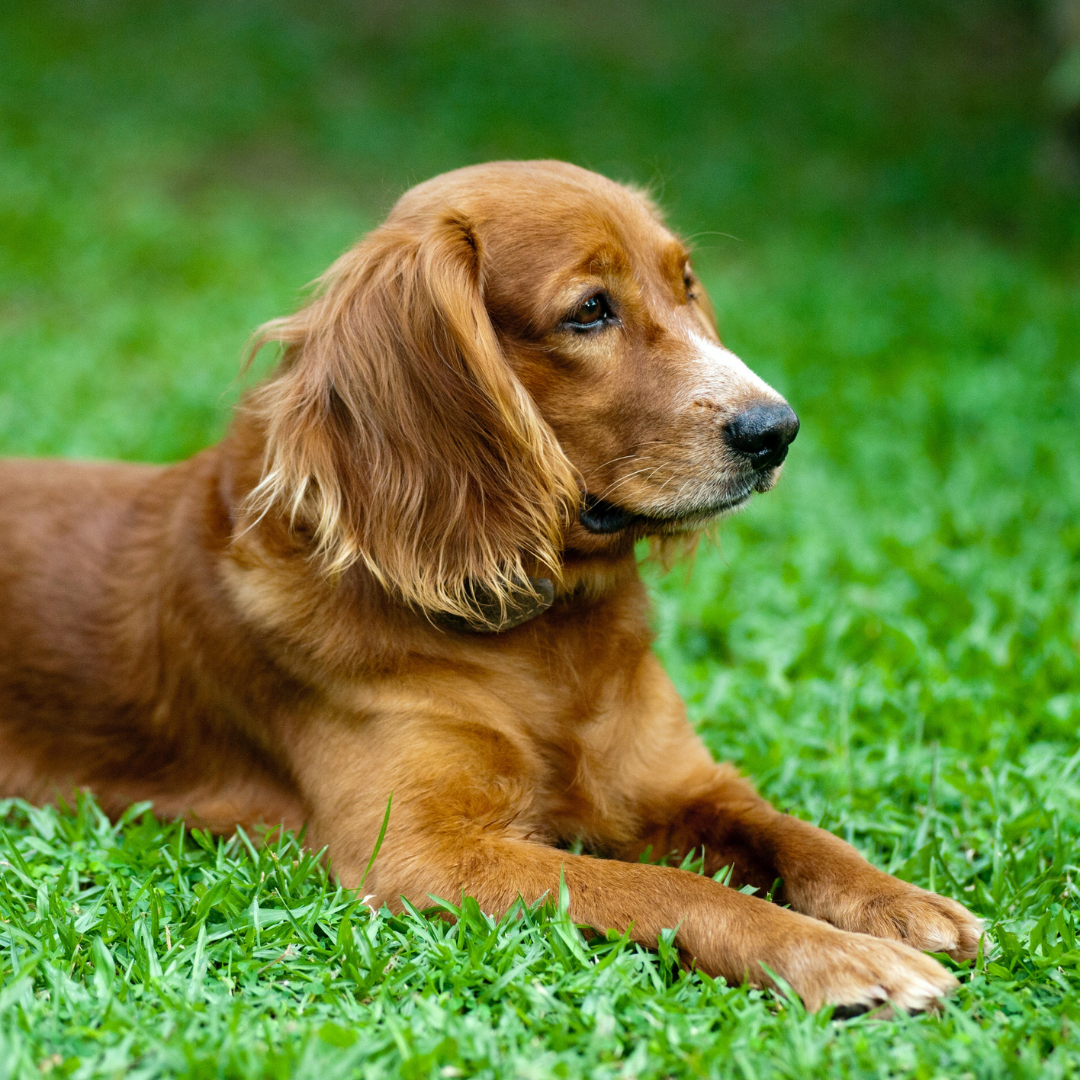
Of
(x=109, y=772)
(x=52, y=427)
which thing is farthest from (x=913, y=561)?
(x=52, y=427)

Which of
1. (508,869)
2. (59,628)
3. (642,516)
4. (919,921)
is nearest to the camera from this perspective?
(919,921)

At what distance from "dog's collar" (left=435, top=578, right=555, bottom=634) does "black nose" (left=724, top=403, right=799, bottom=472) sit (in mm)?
587

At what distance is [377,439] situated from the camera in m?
2.93

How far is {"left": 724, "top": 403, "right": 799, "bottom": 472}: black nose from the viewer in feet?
9.69

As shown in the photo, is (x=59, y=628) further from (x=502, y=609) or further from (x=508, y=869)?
(x=508, y=869)

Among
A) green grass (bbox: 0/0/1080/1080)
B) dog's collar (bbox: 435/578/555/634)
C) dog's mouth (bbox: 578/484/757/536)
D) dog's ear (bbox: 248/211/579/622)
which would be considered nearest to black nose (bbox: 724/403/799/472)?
dog's mouth (bbox: 578/484/757/536)

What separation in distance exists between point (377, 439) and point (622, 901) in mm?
1219

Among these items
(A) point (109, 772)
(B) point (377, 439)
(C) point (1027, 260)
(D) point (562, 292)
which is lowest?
(A) point (109, 772)

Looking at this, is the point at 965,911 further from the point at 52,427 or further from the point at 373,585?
the point at 52,427

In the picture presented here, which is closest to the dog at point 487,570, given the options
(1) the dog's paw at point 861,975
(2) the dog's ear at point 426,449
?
(2) the dog's ear at point 426,449

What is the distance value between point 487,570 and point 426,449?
33 cm

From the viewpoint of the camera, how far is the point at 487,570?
291 centimetres

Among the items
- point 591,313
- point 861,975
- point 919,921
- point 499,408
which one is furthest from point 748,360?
point 861,975

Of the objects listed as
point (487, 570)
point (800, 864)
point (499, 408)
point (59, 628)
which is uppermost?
point (499, 408)
